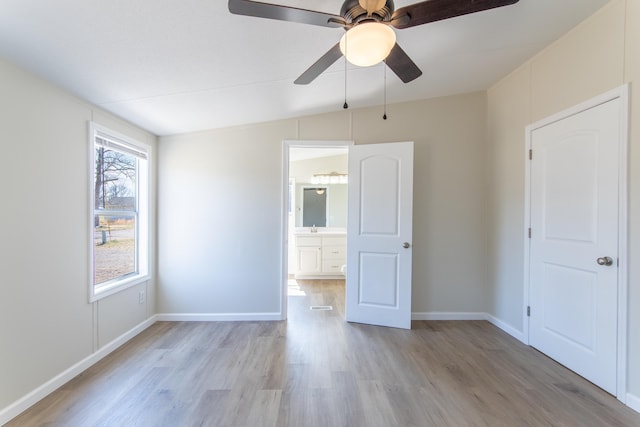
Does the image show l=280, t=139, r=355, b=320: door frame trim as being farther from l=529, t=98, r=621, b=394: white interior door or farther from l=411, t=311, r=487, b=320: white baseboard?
l=529, t=98, r=621, b=394: white interior door

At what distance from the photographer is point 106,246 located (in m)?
2.62

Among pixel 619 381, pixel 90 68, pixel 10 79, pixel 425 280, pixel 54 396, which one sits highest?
pixel 90 68

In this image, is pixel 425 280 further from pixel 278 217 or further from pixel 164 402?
pixel 164 402

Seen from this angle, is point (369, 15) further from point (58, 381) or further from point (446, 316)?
point (446, 316)

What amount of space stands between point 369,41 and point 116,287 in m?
2.91

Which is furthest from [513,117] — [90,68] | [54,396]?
[54,396]

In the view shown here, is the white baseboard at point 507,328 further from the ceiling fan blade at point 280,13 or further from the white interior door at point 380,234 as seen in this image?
the ceiling fan blade at point 280,13

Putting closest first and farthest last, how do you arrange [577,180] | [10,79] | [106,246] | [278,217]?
[10,79] < [577,180] < [106,246] < [278,217]

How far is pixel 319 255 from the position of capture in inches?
213

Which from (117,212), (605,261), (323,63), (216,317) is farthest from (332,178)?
(605,261)

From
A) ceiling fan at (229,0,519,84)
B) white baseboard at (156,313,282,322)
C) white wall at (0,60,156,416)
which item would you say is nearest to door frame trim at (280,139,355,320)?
white baseboard at (156,313,282,322)

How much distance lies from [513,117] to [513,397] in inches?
101

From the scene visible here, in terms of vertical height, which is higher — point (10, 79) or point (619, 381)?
point (10, 79)

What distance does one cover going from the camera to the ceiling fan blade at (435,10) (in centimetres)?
128
